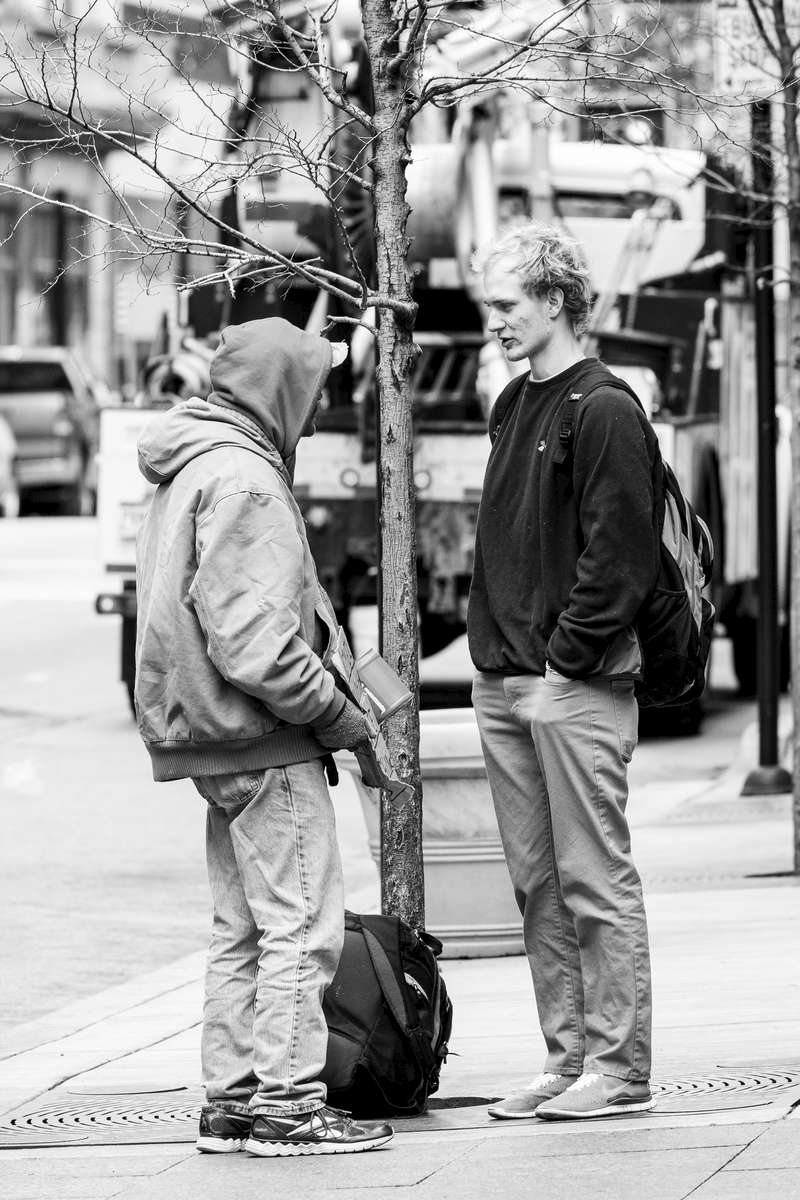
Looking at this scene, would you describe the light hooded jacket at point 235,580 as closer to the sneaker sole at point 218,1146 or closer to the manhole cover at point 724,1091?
the sneaker sole at point 218,1146

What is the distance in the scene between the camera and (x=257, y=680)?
14.8 ft

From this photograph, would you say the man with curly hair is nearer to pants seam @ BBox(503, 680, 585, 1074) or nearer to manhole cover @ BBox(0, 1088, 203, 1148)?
pants seam @ BBox(503, 680, 585, 1074)

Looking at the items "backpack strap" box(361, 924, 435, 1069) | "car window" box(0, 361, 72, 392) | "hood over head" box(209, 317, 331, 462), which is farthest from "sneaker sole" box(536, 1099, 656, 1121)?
"car window" box(0, 361, 72, 392)

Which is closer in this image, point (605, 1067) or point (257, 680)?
point (257, 680)

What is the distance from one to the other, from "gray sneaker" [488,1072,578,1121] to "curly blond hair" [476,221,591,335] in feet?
5.36

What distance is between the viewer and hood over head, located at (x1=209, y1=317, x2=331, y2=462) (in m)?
4.79

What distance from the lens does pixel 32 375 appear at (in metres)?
33.5

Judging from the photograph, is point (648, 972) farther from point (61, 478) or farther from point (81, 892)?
point (61, 478)

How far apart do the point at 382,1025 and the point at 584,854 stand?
0.59 meters

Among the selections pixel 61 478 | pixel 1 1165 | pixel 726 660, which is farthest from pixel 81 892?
pixel 61 478

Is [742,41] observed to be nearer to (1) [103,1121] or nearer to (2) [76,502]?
(1) [103,1121]

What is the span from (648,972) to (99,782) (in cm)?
761

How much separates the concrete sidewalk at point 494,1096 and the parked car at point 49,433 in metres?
25.1

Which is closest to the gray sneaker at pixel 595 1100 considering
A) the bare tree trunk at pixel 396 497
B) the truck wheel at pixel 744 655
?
the bare tree trunk at pixel 396 497
